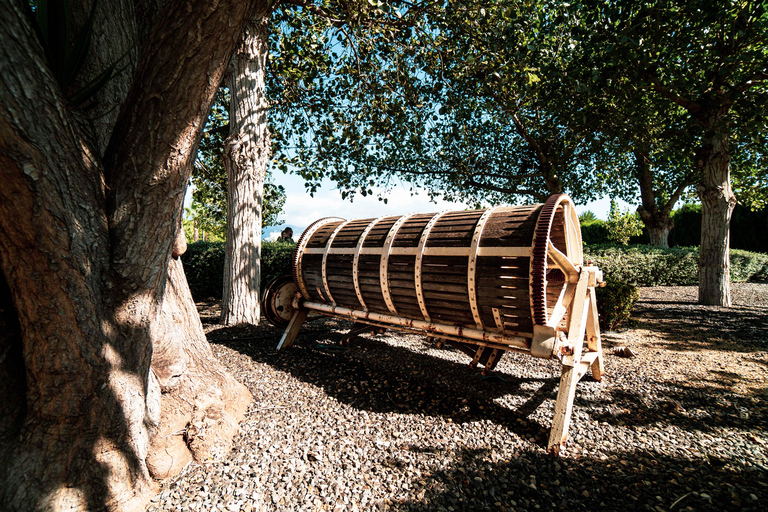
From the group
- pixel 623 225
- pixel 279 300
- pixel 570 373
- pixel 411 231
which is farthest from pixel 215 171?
pixel 623 225

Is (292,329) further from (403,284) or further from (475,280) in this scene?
(475,280)

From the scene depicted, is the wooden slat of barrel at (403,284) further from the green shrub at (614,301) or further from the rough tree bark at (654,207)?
the rough tree bark at (654,207)

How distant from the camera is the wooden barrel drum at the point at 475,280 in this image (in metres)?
2.91

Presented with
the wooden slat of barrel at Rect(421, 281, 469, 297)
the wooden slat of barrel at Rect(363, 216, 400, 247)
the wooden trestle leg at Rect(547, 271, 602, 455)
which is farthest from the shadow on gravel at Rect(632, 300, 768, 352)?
the wooden slat of barrel at Rect(363, 216, 400, 247)

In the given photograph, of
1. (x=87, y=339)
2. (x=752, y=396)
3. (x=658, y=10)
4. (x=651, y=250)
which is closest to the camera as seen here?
(x=87, y=339)

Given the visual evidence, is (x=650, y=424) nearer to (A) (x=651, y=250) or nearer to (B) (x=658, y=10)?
(B) (x=658, y=10)

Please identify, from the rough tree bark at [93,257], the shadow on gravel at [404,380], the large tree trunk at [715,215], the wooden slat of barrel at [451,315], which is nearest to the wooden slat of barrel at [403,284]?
the wooden slat of barrel at [451,315]

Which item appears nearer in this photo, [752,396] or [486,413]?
[486,413]

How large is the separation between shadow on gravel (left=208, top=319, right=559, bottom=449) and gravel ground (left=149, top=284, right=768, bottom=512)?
2cm

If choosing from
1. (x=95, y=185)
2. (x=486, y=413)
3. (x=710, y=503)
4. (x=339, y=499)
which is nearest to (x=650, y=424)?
(x=710, y=503)

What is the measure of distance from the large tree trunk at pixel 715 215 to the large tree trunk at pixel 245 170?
31.2 ft

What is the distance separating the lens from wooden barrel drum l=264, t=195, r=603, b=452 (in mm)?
2914

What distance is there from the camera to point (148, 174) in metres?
1.89

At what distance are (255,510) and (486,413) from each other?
2.12 m
